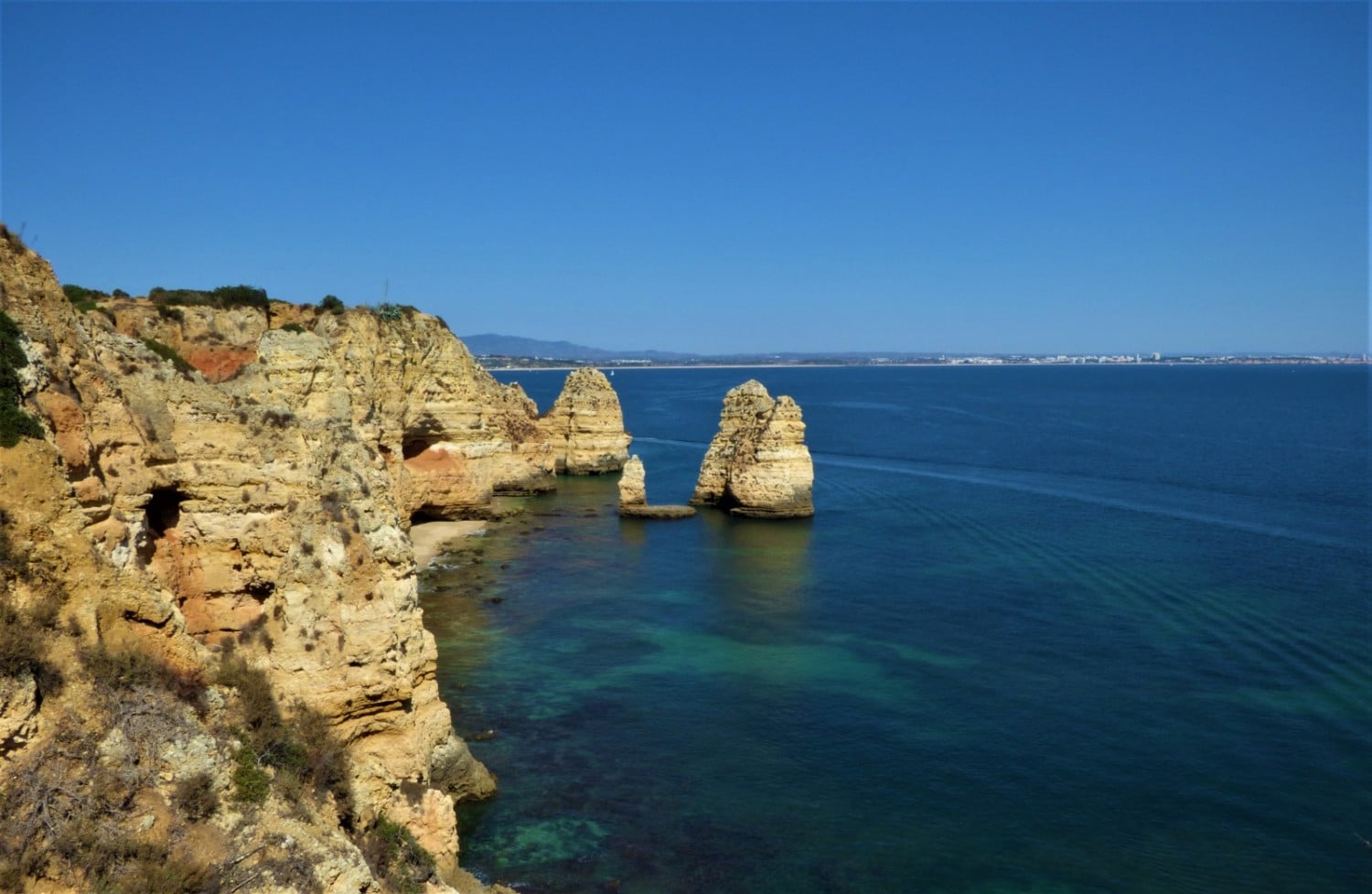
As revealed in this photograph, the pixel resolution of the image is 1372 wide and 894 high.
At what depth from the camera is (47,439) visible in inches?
507

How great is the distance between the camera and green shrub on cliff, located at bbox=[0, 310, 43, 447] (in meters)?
12.2

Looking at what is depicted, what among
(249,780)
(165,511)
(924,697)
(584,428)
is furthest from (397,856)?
(584,428)

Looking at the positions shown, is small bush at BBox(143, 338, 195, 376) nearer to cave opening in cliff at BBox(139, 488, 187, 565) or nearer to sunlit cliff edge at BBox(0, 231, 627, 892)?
sunlit cliff edge at BBox(0, 231, 627, 892)

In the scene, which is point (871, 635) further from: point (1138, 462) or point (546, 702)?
point (1138, 462)

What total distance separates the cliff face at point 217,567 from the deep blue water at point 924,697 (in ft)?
20.0

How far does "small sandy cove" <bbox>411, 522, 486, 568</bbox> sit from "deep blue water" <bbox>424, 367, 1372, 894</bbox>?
1951 millimetres

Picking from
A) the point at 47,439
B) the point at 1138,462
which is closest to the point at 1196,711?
the point at 47,439

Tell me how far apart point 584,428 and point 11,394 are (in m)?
74.4

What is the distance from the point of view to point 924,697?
31.4m

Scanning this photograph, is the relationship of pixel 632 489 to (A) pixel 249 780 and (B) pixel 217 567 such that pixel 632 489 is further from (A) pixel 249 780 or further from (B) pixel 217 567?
(A) pixel 249 780

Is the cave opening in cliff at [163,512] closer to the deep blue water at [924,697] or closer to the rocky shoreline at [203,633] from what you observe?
the rocky shoreline at [203,633]

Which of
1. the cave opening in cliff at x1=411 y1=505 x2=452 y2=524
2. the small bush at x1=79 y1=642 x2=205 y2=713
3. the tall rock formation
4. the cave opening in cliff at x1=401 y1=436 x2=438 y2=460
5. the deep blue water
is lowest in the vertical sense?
the deep blue water

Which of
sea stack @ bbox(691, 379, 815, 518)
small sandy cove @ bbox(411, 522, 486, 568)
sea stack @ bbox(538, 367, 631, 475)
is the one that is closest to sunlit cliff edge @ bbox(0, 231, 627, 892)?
small sandy cove @ bbox(411, 522, 486, 568)

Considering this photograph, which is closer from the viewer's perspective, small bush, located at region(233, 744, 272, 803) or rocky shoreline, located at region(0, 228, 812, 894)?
rocky shoreline, located at region(0, 228, 812, 894)
